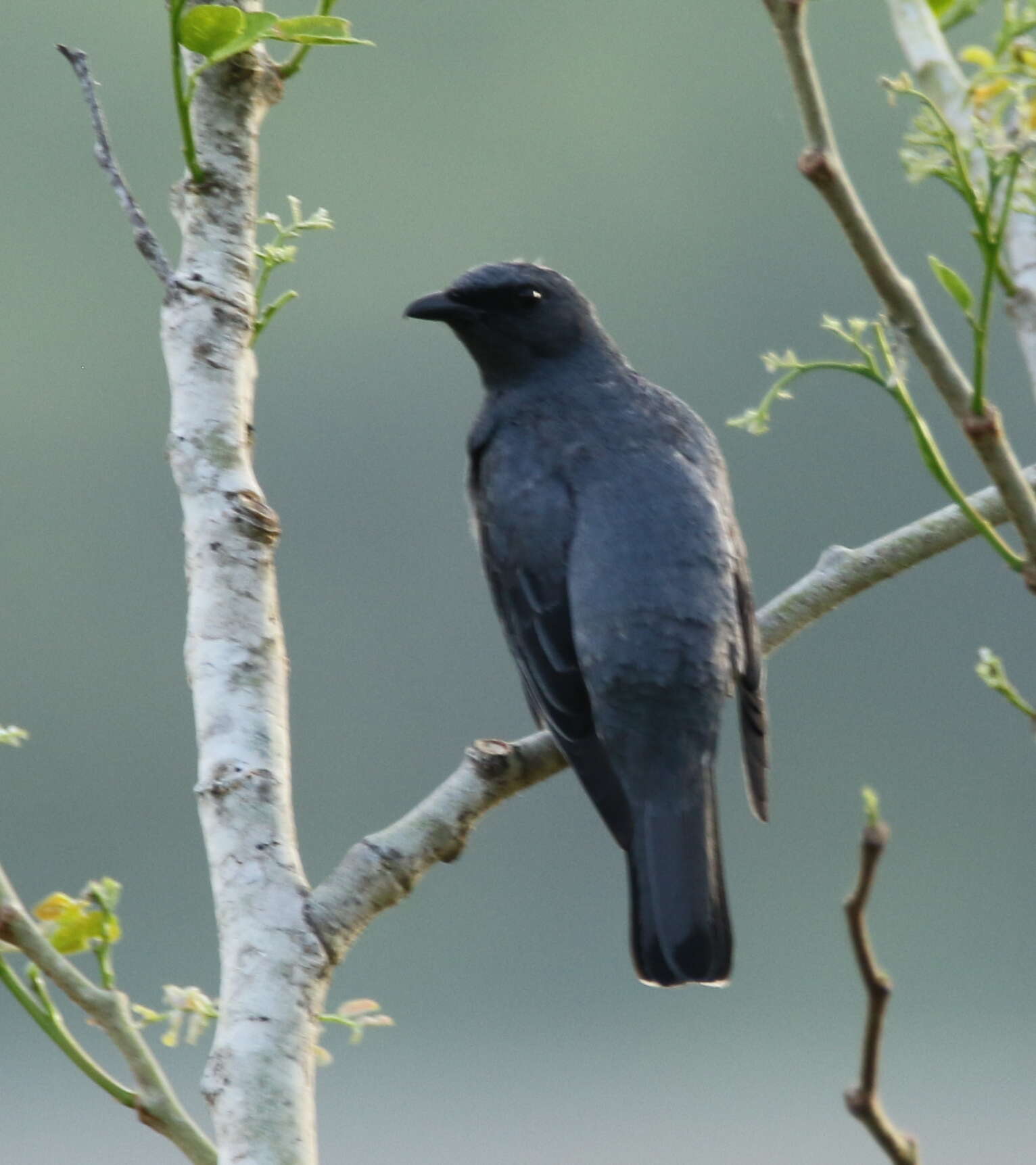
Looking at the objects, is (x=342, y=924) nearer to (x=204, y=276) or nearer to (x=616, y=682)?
(x=204, y=276)

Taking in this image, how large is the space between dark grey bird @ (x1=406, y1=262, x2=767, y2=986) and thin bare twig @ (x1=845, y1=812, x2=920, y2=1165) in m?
1.76

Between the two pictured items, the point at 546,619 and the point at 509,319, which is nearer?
the point at 546,619

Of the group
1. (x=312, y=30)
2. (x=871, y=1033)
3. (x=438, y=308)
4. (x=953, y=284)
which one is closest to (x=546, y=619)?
(x=438, y=308)

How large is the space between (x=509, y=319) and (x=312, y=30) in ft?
5.62

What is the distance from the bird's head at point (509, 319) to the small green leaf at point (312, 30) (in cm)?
163

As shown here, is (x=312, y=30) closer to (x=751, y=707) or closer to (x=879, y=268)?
(x=879, y=268)

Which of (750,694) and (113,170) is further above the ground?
(113,170)

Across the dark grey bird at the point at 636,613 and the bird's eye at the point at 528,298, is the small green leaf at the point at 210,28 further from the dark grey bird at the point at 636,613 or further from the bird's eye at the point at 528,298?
the bird's eye at the point at 528,298

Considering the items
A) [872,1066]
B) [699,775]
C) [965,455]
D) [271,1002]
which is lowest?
[872,1066]

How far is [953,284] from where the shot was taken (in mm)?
1436

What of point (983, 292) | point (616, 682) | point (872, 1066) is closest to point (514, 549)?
point (616, 682)

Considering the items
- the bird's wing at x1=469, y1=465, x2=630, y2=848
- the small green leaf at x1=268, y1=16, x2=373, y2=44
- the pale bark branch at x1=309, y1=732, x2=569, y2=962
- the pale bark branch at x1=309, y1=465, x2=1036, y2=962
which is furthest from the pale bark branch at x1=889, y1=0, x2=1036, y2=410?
the bird's wing at x1=469, y1=465, x2=630, y2=848

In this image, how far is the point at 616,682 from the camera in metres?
2.96

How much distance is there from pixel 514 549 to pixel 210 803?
5.14 feet
